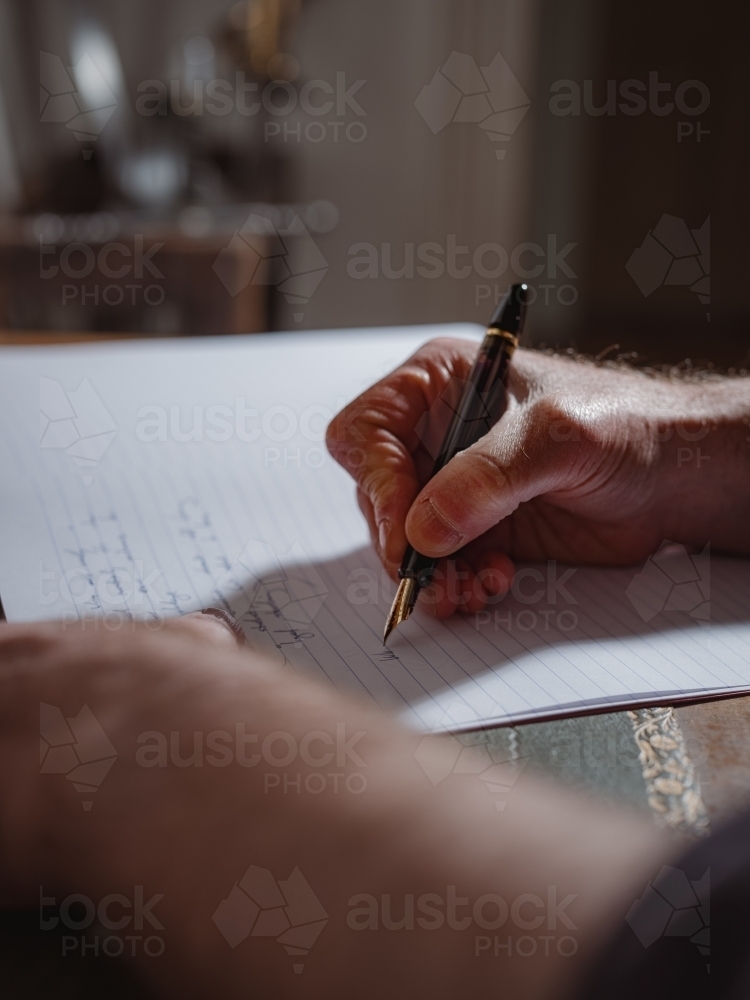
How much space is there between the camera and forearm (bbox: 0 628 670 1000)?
7.2 inches

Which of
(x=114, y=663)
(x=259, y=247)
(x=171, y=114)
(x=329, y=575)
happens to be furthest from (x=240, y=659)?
(x=171, y=114)

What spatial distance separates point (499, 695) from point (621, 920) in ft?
0.47

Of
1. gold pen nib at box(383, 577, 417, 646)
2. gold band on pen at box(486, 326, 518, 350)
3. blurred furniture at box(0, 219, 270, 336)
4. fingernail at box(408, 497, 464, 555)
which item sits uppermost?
gold band on pen at box(486, 326, 518, 350)

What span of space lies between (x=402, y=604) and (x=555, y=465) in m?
0.10

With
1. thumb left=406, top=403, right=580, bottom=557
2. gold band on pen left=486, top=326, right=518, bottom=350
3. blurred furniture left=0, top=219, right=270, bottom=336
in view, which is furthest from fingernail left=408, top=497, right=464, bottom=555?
blurred furniture left=0, top=219, right=270, bottom=336

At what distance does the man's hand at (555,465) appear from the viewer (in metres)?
0.39

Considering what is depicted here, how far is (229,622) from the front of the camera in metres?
0.35

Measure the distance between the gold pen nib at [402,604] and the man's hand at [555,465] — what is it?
1 centimetres

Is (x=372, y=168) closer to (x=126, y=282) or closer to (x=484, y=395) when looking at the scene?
(x=126, y=282)

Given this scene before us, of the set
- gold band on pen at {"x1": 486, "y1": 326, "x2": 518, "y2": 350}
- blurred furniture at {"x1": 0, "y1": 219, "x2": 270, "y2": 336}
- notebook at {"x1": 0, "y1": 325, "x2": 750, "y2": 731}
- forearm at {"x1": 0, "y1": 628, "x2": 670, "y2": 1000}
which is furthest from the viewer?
blurred furniture at {"x1": 0, "y1": 219, "x2": 270, "y2": 336}

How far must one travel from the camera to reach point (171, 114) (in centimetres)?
152

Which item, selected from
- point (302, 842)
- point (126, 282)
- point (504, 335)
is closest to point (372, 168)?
point (126, 282)

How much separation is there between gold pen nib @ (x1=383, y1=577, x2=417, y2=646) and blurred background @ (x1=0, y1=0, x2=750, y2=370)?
1.04m

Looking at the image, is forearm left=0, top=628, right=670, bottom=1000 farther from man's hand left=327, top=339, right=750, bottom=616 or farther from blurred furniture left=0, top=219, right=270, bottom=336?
blurred furniture left=0, top=219, right=270, bottom=336
